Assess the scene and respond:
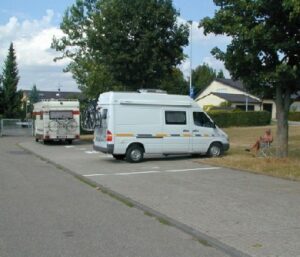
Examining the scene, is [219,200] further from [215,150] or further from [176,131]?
[215,150]

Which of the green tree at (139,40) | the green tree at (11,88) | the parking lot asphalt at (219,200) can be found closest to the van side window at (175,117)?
the parking lot asphalt at (219,200)

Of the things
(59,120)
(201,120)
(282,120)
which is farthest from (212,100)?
(282,120)

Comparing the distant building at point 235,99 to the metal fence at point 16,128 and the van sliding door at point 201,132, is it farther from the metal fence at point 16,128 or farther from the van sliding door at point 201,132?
the van sliding door at point 201,132

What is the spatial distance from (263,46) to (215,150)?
604 cm

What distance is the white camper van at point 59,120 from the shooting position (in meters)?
34.9

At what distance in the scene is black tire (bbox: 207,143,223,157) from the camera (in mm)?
23125

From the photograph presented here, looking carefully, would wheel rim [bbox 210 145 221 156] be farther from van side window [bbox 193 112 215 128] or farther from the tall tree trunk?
the tall tree trunk

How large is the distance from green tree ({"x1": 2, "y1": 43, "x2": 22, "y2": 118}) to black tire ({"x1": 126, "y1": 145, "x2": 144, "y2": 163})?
177 feet

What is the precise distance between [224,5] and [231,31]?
5.05ft

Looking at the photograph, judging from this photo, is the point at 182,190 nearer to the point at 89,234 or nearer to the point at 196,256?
the point at 89,234

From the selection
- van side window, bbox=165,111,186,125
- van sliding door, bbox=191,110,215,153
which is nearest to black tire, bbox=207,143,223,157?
van sliding door, bbox=191,110,215,153

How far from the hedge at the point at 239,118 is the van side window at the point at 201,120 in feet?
87.6

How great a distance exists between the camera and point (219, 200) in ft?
37.7

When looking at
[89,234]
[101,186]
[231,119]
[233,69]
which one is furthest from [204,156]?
[231,119]
